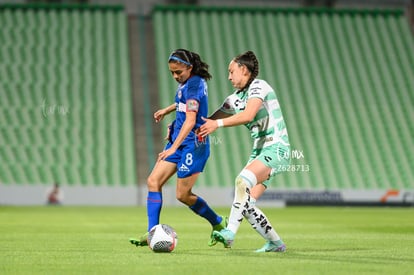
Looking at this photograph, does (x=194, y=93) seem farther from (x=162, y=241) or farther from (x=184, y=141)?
(x=162, y=241)

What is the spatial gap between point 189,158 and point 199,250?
1.01 m

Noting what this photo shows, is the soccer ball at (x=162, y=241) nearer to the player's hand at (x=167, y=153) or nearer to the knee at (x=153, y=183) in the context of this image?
the knee at (x=153, y=183)

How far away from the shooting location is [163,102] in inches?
1123

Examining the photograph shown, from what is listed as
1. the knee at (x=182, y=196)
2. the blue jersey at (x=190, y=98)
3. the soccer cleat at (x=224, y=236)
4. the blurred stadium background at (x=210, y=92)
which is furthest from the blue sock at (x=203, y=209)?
the blurred stadium background at (x=210, y=92)

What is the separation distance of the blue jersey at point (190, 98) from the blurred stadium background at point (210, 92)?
14476 millimetres

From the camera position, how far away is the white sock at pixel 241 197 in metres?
8.81

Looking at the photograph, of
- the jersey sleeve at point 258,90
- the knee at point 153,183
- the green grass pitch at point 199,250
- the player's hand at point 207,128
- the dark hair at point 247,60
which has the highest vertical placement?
the dark hair at point 247,60

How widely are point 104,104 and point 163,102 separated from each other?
1877 millimetres

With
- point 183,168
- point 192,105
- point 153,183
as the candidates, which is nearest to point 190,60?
point 192,105

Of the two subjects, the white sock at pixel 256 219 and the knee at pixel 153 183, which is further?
the knee at pixel 153 183

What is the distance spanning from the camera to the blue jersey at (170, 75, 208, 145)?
971 centimetres

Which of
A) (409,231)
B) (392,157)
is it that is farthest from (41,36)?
(409,231)

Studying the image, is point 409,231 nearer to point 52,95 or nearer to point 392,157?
point 392,157

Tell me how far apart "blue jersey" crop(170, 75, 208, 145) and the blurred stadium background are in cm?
1448
